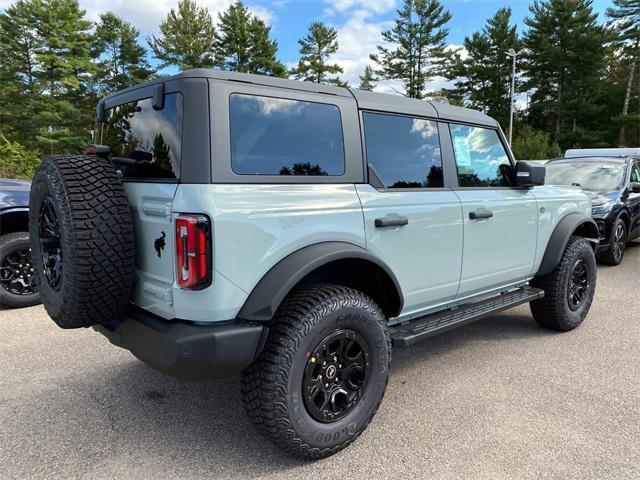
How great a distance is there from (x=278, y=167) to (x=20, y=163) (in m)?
24.6

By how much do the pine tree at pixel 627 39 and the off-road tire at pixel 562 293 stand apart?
36.7 metres

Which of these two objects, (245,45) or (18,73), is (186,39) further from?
(18,73)

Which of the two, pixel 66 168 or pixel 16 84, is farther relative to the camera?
pixel 16 84

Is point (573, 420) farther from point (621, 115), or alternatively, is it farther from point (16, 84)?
point (621, 115)

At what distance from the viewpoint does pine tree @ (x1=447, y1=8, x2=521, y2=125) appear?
3931 cm

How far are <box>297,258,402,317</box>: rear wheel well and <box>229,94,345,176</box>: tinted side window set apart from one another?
0.54m

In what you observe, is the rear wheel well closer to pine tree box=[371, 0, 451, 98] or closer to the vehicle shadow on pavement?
the vehicle shadow on pavement

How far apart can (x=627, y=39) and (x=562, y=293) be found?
4035 cm

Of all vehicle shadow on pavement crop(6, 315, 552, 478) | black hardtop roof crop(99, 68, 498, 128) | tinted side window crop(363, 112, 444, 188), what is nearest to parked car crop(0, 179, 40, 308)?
vehicle shadow on pavement crop(6, 315, 552, 478)

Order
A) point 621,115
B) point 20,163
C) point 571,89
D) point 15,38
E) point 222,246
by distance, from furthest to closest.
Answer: point 571,89, point 621,115, point 15,38, point 20,163, point 222,246

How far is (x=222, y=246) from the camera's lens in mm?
2084

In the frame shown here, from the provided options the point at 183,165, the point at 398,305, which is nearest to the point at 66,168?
the point at 183,165

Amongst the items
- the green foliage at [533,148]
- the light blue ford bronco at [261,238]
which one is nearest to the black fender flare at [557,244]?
the light blue ford bronco at [261,238]

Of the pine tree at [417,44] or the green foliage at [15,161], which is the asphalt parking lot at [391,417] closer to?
the green foliage at [15,161]
